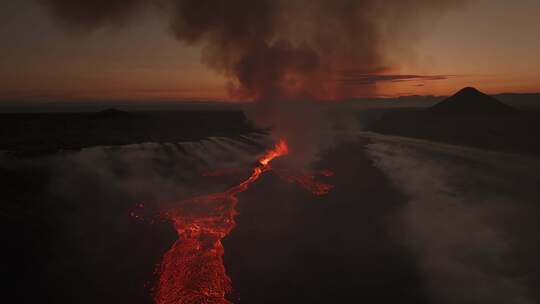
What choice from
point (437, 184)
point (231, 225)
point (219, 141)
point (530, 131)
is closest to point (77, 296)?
point (231, 225)

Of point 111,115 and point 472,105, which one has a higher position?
point 472,105

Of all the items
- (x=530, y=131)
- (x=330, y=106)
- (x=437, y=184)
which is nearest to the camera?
(x=437, y=184)

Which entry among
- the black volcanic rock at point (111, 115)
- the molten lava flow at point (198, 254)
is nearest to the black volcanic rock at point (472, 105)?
the black volcanic rock at point (111, 115)

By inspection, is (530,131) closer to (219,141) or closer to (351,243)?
(219,141)

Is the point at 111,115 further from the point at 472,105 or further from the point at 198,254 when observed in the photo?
the point at 472,105

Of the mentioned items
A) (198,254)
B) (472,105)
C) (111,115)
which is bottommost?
(198,254)

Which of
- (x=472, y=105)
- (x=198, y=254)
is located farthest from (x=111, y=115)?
(x=472, y=105)

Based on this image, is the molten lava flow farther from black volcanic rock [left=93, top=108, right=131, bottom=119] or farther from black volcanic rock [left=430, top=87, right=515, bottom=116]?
black volcanic rock [left=430, top=87, right=515, bottom=116]
